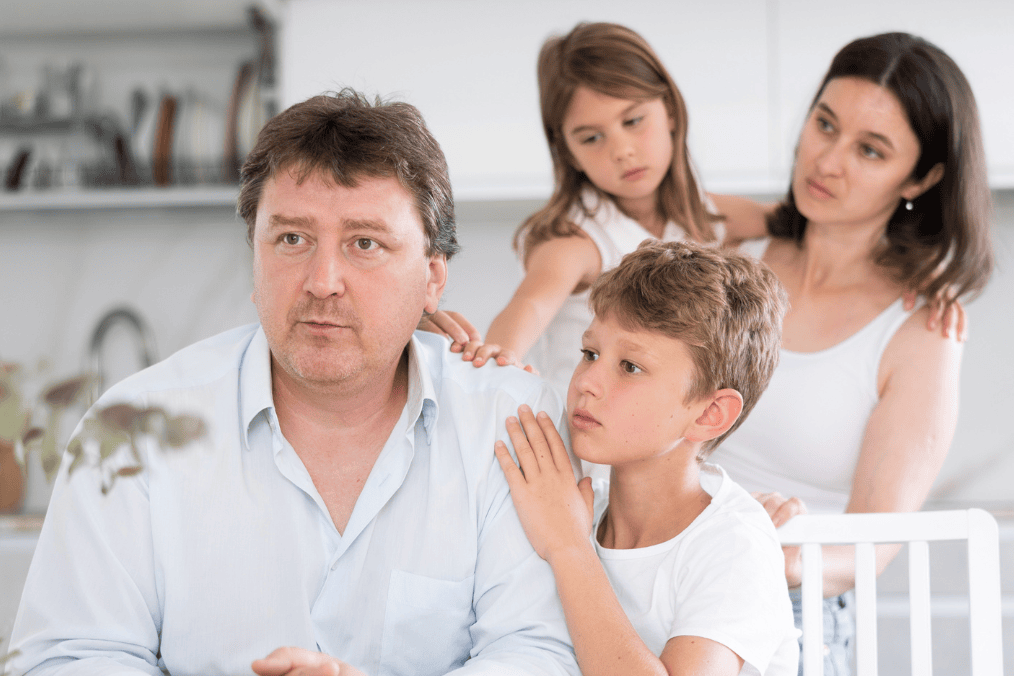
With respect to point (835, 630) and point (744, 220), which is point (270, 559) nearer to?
point (835, 630)

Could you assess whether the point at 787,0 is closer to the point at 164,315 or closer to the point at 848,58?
the point at 848,58

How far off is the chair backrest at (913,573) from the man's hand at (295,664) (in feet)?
Result: 2.05

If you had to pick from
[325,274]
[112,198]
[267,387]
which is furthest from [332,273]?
[112,198]

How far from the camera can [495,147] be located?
2412 mm

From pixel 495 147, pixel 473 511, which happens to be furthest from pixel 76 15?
pixel 473 511

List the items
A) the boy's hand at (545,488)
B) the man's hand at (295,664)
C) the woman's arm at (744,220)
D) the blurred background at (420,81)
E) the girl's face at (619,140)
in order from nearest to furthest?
the man's hand at (295,664) < the boy's hand at (545,488) < the girl's face at (619,140) < the woman's arm at (744,220) < the blurred background at (420,81)

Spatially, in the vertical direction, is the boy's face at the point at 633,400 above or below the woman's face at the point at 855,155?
below

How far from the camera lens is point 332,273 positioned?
3.37ft

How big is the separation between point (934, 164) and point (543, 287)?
77cm

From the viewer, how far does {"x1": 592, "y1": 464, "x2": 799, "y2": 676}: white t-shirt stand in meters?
0.96

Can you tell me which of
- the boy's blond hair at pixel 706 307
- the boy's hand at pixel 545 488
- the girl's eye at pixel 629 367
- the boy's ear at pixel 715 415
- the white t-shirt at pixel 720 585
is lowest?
the white t-shirt at pixel 720 585

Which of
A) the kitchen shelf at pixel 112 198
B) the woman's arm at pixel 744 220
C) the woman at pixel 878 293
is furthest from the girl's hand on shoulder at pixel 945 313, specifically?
the kitchen shelf at pixel 112 198

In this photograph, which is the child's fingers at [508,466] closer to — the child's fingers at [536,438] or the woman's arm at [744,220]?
the child's fingers at [536,438]

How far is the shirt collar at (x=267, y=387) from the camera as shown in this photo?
1080mm
